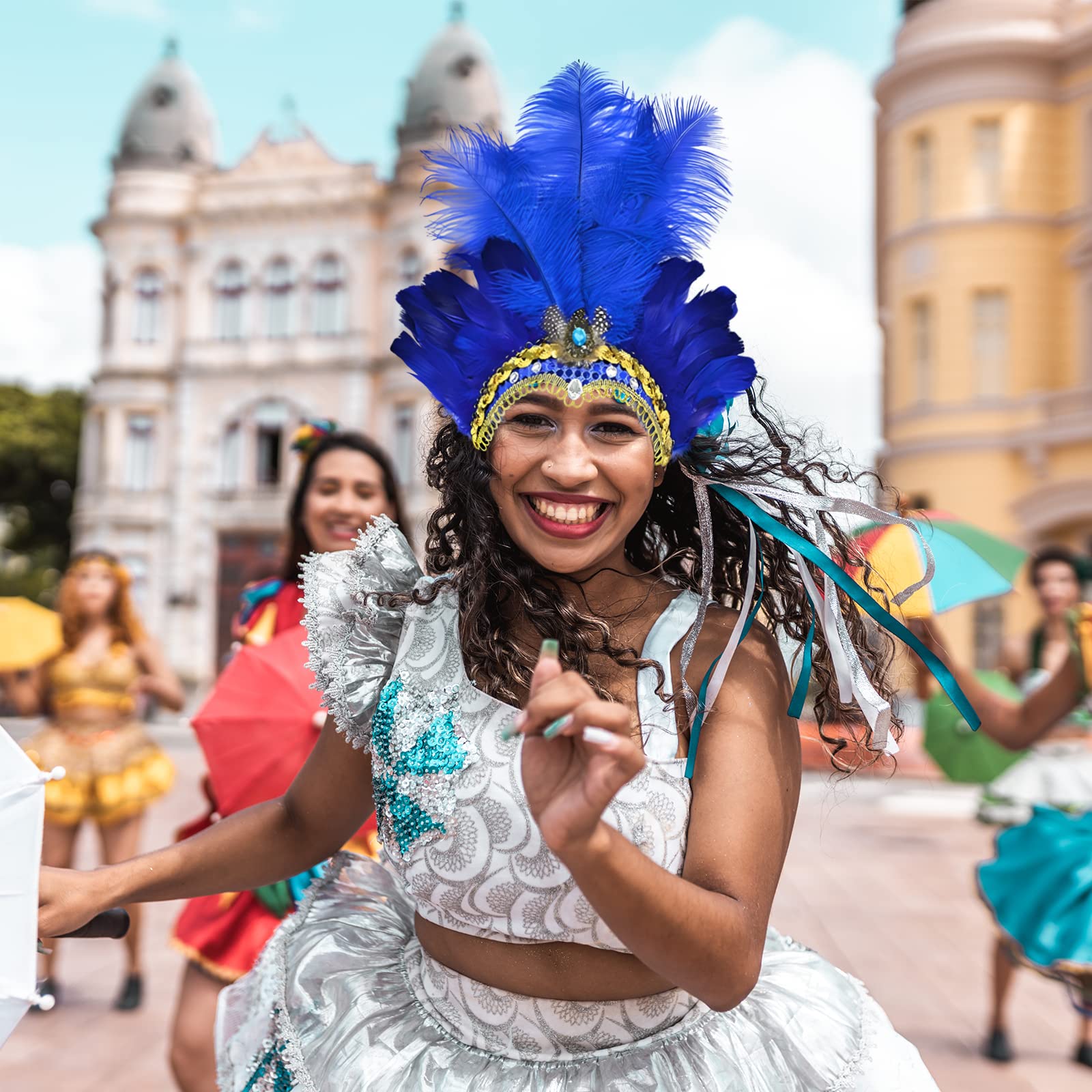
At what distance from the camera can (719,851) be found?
4.79 feet

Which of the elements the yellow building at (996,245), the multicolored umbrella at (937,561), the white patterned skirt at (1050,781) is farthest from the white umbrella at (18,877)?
the yellow building at (996,245)

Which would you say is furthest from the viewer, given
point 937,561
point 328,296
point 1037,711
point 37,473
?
point 37,473

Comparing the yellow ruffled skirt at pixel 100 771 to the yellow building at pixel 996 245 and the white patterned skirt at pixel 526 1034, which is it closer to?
the white patterned skirt at pixel 526 1034

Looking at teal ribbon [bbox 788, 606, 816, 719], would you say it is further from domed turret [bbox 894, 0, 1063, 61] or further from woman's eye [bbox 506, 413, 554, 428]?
domed turret [bbox 894, 0, 1063, 61]

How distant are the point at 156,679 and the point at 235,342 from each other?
23.5 metres

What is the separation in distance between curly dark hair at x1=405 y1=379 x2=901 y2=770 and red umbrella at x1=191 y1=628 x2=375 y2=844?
42.3 inches

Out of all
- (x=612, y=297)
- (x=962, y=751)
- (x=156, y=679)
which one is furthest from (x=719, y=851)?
(x=962, y=751)

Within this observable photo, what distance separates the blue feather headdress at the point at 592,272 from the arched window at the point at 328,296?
86.7 feet

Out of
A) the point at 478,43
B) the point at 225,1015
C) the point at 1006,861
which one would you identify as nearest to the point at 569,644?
the point at 225,1015

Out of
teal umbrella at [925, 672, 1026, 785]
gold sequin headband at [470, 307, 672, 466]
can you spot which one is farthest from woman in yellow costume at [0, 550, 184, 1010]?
gold sequin headband at [470, 307, 672, 466]

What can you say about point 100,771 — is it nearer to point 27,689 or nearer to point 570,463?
point 27,689

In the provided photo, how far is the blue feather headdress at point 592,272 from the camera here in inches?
66.2

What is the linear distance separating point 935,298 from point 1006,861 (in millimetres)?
15276

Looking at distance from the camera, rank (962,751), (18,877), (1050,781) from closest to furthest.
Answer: (18,877), (1050,781), (962,751)
